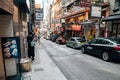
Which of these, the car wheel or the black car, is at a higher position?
the black car

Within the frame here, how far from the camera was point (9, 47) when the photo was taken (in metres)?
6.49

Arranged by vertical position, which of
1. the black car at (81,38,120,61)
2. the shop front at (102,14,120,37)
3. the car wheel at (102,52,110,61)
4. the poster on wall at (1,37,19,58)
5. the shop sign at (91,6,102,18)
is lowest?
the car wheel at (102,52,110,61)

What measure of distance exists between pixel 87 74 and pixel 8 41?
4.18 metres

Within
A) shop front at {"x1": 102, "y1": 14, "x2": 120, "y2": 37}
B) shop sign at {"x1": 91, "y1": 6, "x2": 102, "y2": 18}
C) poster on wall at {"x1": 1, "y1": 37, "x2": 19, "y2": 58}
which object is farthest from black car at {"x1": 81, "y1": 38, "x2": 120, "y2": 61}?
poster on wall at {"x1": 1, "y1": 37, "x2": 19, "y2": 58}

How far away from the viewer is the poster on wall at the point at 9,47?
641cm

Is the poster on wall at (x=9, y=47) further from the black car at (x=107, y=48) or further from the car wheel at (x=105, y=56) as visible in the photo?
the car wheel at (x=105, y=56)

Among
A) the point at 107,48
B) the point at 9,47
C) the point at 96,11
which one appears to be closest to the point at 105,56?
the point at 107,48

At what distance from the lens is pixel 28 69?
870cm

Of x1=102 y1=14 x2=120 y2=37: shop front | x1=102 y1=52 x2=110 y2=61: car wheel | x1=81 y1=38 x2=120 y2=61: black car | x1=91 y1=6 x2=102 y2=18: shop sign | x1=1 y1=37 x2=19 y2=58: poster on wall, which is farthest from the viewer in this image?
x1=91 y1=6 x2=102 y2=18: shop sign

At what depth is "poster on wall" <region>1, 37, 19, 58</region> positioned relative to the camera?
21.0ft

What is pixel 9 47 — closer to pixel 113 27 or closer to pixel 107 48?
pixel 107 48

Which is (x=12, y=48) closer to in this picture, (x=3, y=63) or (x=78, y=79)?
(x=3, y=63)

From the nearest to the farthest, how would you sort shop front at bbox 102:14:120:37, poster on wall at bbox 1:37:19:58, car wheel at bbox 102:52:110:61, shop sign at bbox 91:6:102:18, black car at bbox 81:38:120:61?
poster on wall at bbox 1:37:19:58 < black car at bbox 81:38:120:61 < car wheel at bbox 102:52:110:61 < shop front at bbox 102:14:120:37 < shop sign at bbox 91:6:102:18

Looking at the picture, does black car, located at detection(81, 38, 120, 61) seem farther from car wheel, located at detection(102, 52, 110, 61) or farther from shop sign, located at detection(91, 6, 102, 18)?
shop sign, located at detection(91, 6, 102, 18)
